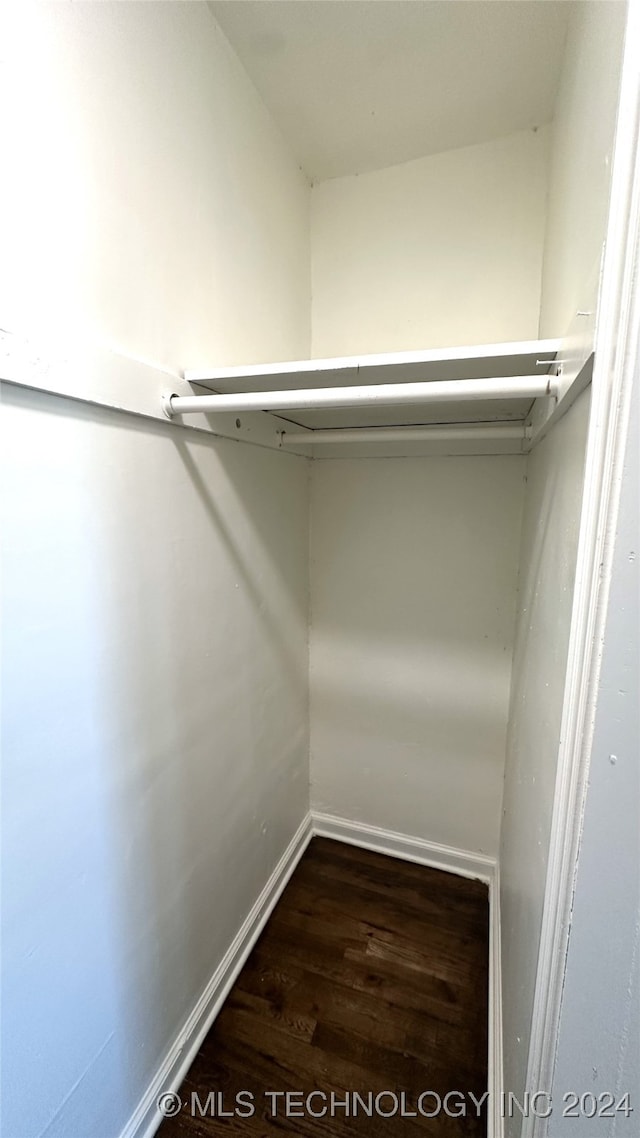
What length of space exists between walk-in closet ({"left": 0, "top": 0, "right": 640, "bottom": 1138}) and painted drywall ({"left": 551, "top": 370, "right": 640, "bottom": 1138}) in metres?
0.02

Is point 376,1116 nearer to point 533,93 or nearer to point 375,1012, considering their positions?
point 375,1012

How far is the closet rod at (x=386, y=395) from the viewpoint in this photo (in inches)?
31.2

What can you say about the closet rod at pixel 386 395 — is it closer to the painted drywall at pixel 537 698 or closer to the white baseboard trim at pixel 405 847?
the painted drywall at pixel 537 698

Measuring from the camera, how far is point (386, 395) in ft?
2.76

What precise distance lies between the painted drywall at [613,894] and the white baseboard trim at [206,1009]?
→ 953 mm

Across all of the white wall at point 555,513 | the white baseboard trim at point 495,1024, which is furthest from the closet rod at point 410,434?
the white baseboard trim at point 495,1024

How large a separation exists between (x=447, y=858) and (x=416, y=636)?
3.00 ft

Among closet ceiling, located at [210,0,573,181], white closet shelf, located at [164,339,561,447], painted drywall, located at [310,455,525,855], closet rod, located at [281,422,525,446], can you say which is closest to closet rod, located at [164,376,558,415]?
white closet shelf, located at [164,339,561,447]

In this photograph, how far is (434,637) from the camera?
5.47ft

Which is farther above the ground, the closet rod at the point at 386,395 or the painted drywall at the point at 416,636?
the closet rod at the point at 386,395

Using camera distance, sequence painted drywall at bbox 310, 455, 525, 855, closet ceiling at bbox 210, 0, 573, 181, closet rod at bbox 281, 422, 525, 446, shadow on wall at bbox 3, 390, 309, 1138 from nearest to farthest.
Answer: shadow on wall at bbox 3, 390, 309, 1138 < closet ceiling at bbox 210, 0, 573, 181 < closet rod at bbox 281, 422, 525, 446 < painted drywall at bbox 310, 455, 525, 855

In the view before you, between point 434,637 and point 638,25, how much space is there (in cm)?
146

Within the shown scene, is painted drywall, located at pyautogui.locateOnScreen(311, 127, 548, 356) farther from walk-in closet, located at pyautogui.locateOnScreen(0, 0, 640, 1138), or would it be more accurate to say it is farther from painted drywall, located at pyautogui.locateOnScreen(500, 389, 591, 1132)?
painted drywall, located at pyautogui.locateOnScreen(500, 389, 591, 1132)

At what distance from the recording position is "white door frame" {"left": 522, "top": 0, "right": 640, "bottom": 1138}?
460 millimetres
